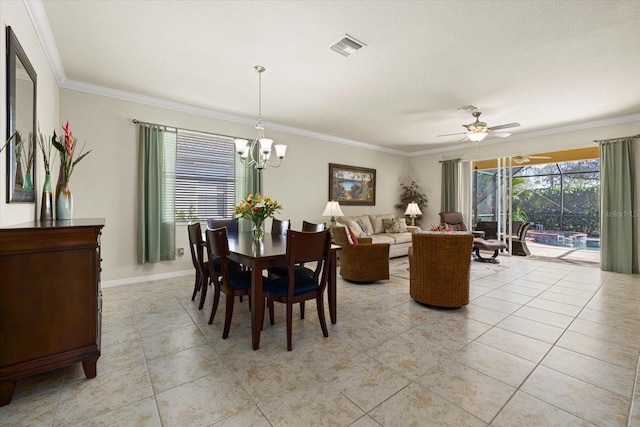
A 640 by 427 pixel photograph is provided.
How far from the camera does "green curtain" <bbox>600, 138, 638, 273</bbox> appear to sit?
4777mm

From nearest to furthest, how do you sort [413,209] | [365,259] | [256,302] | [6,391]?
[6,391] < [256,302] < [365,259] < [413,209]

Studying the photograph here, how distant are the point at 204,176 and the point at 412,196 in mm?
5270

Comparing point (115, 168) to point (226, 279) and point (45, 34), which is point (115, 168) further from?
point (226, 279)

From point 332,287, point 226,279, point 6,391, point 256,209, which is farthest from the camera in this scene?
point 256,209

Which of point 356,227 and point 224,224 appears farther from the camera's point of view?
point 356,227

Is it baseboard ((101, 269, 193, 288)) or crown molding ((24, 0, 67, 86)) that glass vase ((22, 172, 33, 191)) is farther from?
baseboard ((101, 269, 193, 288))

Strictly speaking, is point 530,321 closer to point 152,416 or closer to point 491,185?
point 152,416

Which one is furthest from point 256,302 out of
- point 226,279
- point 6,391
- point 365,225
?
point 365,225

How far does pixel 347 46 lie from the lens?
2711mm

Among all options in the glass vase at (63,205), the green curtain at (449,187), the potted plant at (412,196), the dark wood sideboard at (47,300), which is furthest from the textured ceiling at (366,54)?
the potted plant at (412,196)

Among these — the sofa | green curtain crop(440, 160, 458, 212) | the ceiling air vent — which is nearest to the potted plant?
green curtain crop(440, 160, 458, 212)

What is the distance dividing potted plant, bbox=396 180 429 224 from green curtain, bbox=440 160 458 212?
498 millimetres

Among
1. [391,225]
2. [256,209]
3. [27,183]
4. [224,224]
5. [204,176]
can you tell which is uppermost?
[204,176]

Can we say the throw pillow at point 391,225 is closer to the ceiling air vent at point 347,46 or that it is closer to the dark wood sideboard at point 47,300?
the ceiling air vent at point 347,46
